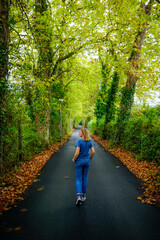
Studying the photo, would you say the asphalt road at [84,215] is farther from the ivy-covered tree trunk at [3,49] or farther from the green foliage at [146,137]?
the ivy-covered tree trunk at [3,49]

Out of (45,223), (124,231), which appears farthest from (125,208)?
(45,223)

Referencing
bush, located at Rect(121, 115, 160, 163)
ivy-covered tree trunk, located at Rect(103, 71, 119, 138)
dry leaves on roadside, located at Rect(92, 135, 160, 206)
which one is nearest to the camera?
dry leaves on roadside, located at Rect(92, 135, 160, 206)

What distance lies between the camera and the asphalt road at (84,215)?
2.88m

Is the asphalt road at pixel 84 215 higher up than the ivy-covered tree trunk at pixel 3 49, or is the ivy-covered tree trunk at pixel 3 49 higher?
the ivy-covered tree trunk at pixel 3 49

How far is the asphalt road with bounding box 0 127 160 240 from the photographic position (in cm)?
288

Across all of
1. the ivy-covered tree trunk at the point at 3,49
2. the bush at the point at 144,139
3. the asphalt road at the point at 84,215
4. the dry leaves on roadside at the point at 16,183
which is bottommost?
the asphalt road at the point at 84,215

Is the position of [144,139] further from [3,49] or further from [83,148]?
[3,49]

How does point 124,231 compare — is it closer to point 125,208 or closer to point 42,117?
point 125,208

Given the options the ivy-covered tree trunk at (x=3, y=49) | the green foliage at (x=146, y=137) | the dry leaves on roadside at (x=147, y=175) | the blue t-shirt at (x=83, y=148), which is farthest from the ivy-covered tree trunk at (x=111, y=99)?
the blue t-shirt at (x=83, y=148)

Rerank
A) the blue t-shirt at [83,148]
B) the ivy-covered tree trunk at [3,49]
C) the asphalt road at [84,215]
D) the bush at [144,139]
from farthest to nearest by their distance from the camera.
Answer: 1. the bush at [144,139]
2. the ivy-covered tree trunk at [3,49]
3. the blue t-shirt at [83,148]
4. the asphalt road at [84,215]

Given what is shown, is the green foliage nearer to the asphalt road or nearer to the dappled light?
the dappled light

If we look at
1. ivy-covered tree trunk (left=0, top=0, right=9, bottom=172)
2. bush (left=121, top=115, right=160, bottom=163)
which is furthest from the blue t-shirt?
bush (left=121, top=115, right=160, bottom=163)

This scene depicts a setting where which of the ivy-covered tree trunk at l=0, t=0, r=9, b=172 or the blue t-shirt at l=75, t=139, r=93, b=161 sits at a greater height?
the ivy-covered tree trunk at l=0, t=0, r=9, b=172

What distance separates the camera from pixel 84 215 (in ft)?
11.4
